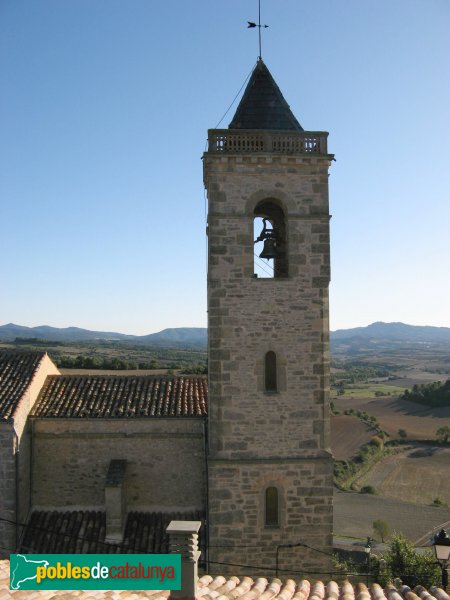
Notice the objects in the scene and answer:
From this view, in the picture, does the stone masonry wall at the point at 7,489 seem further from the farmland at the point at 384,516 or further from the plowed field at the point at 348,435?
the plowed field at the point at 348,435

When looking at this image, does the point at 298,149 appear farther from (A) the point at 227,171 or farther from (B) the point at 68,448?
(B) the point at 68,448

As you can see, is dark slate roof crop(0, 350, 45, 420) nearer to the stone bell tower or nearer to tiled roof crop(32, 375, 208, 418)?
tiled roof crop(32, 375, 208, 418)

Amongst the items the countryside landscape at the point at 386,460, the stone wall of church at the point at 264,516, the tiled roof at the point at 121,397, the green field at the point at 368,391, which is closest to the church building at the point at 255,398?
the stone wall of church at the point at 264,516

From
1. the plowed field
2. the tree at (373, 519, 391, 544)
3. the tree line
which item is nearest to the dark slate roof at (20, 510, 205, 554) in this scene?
the tree at (373, 519, 391, 544)

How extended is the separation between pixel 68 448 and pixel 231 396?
4.41 metres

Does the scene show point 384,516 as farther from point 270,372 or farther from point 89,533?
point 89,533

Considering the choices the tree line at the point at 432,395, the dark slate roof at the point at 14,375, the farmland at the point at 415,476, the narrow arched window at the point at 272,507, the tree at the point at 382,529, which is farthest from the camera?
the tree line at the point at 432,395

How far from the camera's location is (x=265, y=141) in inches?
469

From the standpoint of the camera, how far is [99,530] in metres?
12.2

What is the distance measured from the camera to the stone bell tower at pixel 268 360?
38.2 ft

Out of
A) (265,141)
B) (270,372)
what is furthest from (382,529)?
(265,141)

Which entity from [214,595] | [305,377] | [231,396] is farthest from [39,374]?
[214,595]

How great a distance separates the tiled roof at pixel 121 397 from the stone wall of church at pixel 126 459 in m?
0.25

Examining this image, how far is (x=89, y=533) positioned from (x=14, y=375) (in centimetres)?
431
